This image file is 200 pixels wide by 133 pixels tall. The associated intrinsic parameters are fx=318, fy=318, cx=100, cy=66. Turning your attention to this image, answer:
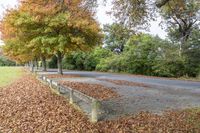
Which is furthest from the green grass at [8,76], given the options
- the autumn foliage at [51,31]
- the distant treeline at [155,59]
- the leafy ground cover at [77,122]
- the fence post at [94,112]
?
the fence post at [94,112]

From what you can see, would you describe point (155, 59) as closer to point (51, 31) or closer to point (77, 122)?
point (51, 31)

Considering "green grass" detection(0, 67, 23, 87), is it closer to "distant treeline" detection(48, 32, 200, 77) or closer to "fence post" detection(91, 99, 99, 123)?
"distant treeline" detection(48, 32, 200, 77)

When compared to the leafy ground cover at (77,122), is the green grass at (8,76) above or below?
above

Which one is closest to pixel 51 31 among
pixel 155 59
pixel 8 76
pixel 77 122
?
pixel 8 76

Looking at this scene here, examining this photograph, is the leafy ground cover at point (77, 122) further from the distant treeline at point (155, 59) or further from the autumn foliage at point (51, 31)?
the distant treeline at point (155, 59)

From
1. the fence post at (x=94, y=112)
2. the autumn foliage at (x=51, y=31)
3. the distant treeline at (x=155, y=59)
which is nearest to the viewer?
the fence post at (x=94, y=112)

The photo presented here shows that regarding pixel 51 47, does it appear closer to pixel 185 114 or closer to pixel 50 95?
pixel 50 95

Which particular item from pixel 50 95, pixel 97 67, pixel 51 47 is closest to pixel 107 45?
pixel 97 67

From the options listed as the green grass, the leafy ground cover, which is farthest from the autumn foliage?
the leafy ground cover

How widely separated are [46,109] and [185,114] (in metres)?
5.11

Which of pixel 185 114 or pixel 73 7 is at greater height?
pixel 73 7

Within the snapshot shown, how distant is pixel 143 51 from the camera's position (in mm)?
42625

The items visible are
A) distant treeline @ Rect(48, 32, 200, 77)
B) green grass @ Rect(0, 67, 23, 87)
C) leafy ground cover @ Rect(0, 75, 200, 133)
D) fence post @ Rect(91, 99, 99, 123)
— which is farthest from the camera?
distant treeline @ Rect(48, 32, 200, 77)

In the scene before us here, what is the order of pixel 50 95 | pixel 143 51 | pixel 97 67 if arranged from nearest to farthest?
pixel 50 95 → pixel 143 51 → pixel 97 67
